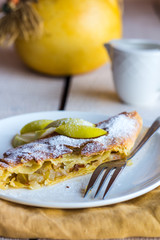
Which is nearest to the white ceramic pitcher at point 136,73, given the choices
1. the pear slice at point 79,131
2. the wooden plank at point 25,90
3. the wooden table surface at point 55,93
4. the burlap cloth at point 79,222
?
the wooden table surface at point 55,93

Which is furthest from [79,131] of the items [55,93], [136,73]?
[55,93]

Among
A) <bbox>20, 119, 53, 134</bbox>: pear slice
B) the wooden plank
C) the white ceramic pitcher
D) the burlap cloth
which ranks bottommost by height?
the wooden plank

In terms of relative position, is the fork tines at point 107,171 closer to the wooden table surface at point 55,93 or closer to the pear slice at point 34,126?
the pear slice at point 34,126

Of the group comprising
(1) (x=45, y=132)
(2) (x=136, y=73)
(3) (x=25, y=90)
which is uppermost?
(2) (x=136, y=73)

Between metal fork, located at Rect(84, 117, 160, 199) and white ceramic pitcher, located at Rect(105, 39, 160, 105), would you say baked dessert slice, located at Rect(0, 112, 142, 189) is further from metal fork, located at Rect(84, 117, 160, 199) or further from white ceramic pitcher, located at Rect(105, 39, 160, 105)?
white ceramic pitcher, located at Rect(105, 39, 160, 105)

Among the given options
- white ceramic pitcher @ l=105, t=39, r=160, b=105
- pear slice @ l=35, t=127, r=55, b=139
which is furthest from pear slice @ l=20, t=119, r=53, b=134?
white ceramic pitcher @ l=105, t=39, r=160, b=105

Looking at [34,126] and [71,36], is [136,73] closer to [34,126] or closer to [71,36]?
[71,36]
